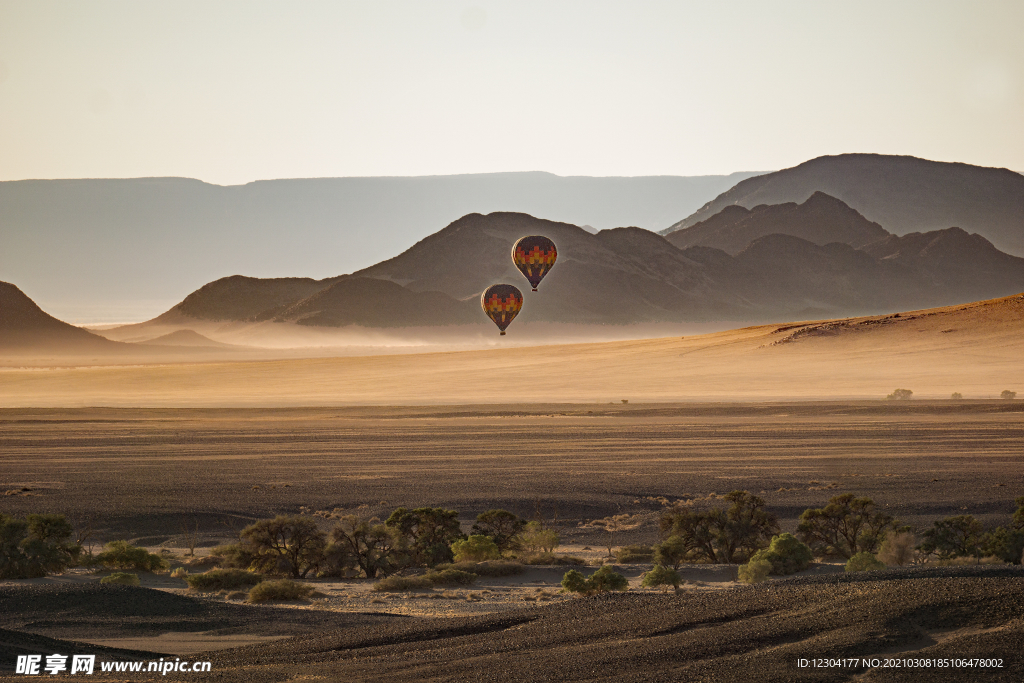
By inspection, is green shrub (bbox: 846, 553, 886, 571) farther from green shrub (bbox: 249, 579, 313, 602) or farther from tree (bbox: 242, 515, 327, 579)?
tree (bbox: 242, 515, 327, 579)

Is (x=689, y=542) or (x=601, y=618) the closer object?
(x=601, y=618)

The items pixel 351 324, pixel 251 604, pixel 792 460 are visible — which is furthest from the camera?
pixel 351 324

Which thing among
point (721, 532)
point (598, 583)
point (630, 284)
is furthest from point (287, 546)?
point (630, 284)

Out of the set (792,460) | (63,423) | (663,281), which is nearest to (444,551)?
(792,460)

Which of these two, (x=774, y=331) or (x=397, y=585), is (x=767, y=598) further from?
(x=774, y=331)

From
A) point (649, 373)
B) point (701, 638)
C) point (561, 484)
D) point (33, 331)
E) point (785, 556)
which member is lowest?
point (785, 556)

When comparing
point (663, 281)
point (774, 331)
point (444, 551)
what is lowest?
point (444, 551)

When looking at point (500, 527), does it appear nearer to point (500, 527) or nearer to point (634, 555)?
point (500, 527)

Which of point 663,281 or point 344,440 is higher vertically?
point 663,281
